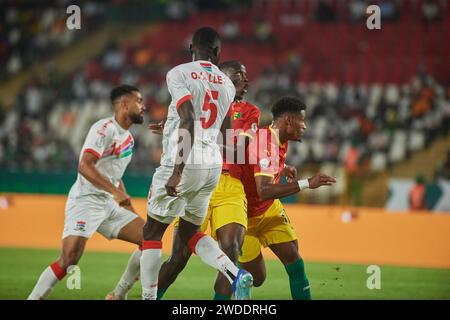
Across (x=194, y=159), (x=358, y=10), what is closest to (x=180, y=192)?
(x=194, y=159)

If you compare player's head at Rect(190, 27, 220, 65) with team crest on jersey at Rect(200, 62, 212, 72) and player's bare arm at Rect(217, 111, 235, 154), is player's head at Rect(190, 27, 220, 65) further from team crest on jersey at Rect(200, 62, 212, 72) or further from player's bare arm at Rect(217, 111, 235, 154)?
player's bare arm at Rect(217, 111, 235, 154)

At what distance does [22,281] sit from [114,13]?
66.4 feet

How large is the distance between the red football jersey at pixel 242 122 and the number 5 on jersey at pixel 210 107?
2.73 ft

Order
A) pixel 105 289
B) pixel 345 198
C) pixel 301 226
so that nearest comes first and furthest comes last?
1. pixel 105 289
2. pixel 301 226
3. pixel 345 198

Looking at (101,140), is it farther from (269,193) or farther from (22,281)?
(22,281)

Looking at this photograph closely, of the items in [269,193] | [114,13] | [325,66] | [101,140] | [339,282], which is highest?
[114,13]

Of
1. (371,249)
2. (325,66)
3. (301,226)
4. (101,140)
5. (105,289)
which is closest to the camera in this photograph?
(101,140)

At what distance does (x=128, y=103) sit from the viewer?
8961 mm

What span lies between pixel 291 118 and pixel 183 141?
1439mm

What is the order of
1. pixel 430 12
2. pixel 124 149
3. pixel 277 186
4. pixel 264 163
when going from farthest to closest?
pixel 430 12 → pixel 124 149 → pixel 264 163 → pixel 277 186

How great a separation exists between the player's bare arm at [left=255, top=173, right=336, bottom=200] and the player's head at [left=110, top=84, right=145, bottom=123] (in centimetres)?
196

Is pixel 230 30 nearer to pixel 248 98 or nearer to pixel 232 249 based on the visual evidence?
pixel 248 98
